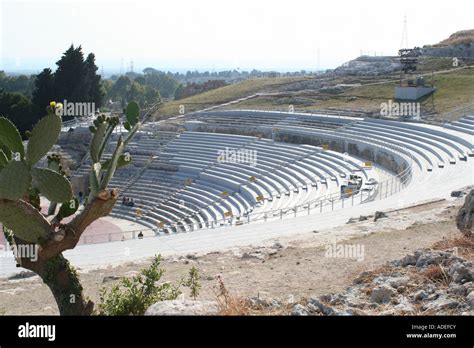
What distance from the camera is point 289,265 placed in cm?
1192

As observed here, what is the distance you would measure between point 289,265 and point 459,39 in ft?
175

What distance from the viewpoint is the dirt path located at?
10.0 m

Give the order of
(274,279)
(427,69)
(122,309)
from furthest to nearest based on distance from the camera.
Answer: (427,69) < (274,279) < (122,309)

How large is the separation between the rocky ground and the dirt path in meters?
0.02

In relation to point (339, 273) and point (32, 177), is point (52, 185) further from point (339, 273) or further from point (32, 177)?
point (339, 273)

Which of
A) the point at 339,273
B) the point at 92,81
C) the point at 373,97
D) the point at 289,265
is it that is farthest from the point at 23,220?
the point at 92,81

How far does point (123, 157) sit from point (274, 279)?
385cm

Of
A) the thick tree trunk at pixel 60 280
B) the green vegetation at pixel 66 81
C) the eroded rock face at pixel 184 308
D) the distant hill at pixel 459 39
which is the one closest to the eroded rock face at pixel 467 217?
the eroded rock face at pixel 184 308

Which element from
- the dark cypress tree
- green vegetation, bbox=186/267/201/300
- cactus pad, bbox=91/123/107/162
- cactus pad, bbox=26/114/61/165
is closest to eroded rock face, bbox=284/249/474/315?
green vegetation, bbox=186/267/201/300

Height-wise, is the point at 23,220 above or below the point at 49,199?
below

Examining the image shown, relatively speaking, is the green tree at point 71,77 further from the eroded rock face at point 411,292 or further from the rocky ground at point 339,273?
the eroded rock face at point 411,292

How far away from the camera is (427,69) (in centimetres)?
4825
